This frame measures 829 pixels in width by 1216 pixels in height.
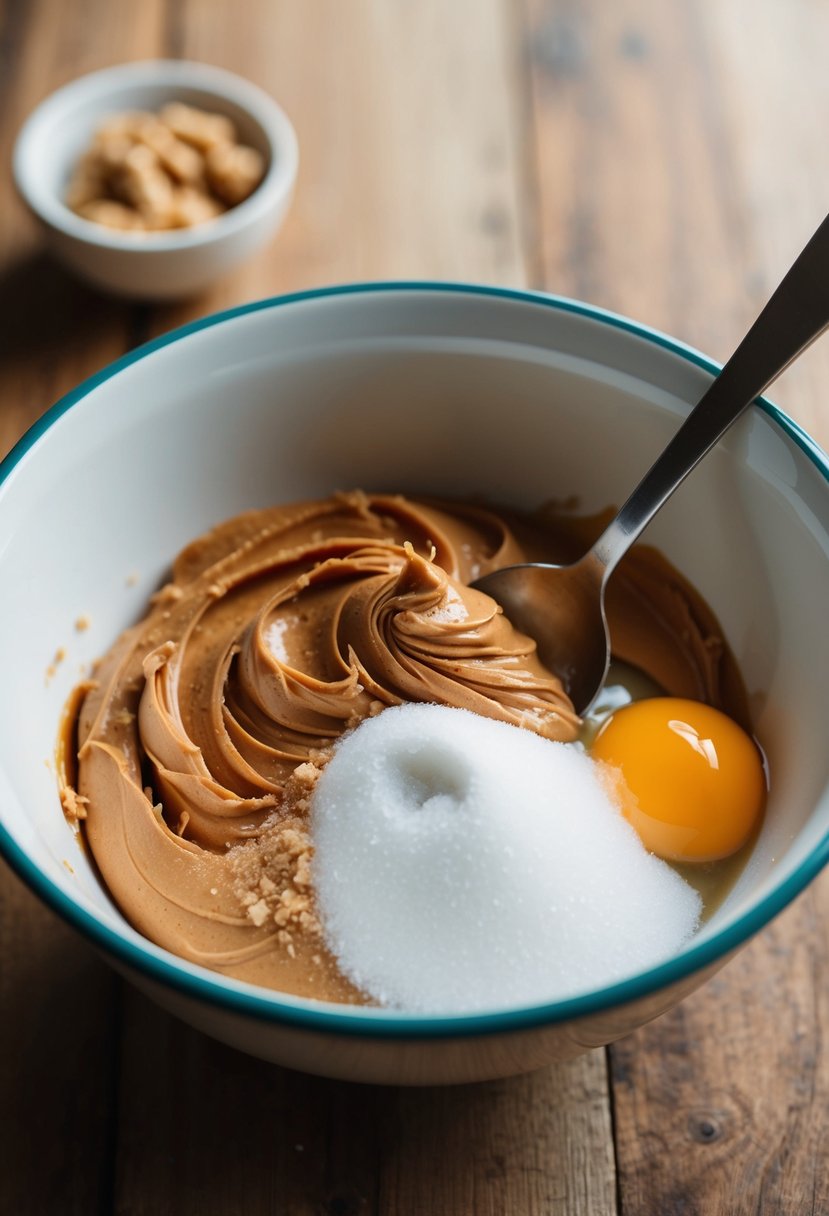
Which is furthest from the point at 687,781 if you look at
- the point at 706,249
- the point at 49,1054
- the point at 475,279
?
the point at 706,249

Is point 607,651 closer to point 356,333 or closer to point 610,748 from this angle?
point 610,748

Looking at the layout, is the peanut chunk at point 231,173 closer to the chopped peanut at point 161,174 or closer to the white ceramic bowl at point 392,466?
the chopped peanut at point 161,174

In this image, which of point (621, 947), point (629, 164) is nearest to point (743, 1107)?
point (621, 947)

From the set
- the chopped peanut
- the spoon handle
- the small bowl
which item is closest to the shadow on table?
the spoon handle

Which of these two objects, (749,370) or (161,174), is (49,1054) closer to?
(749,370)

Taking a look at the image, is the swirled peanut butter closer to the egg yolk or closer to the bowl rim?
the egg yolk
